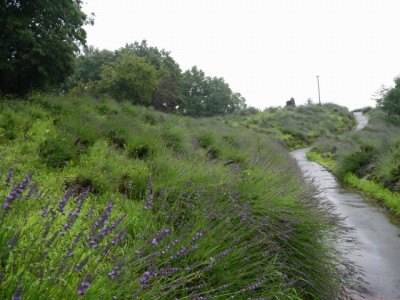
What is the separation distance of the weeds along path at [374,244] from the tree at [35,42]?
8.93 m

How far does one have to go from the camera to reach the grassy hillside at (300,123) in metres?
28.4

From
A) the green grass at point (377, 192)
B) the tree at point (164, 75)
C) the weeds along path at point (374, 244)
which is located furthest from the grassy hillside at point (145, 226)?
the tree at point (164, 75)

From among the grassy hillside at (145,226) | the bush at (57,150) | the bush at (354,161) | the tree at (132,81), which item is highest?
the tree at (132,81)

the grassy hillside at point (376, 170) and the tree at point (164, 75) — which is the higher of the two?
the tree at point (164, 75)

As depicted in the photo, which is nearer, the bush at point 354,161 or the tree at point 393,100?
the bush at point 354,161

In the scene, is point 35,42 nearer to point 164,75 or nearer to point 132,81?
point 132,81

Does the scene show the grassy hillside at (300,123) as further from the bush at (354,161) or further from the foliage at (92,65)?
the foliage at (92,65)

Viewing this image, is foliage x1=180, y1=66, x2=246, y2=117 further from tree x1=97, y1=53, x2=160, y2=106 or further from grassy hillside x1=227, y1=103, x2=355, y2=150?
tree x1=97, y1=53, x2=160, y2=106

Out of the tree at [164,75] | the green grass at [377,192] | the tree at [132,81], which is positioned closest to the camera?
the green grass at [377,192]

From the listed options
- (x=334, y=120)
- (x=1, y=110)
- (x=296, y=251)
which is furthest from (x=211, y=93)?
(x=296, y=251)

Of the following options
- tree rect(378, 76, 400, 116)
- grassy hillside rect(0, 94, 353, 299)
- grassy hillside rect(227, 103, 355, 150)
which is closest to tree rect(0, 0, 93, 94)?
grassy hillside rect(0, 94, 353, 299)

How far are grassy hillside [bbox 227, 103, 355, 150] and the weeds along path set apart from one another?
1657 centimetres

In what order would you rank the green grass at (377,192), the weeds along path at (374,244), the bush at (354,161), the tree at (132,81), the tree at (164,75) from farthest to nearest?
1. the tree at (164,75)
2. the tree at (132,81)
3. the bush at (354,161)
4. the green grass at (377,192)
5. the weeds along path at (374,244)

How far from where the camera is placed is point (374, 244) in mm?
5770
